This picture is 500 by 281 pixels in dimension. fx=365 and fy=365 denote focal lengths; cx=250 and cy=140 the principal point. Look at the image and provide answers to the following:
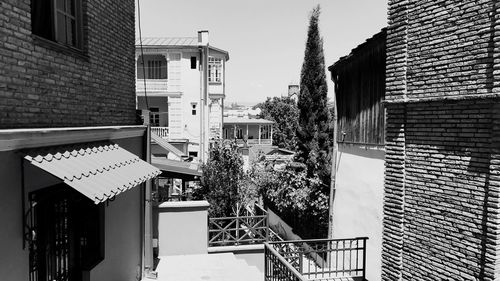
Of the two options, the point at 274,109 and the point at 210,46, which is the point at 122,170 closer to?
the point at 210,46

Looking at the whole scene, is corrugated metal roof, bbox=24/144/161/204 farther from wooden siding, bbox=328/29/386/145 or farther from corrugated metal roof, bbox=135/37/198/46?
corrugated metal roof, bbox=135/37/198/46

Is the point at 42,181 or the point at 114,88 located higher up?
the point at 114,88

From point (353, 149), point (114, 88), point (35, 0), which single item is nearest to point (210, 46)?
point (353, 149)

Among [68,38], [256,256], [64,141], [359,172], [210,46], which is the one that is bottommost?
[256,256]

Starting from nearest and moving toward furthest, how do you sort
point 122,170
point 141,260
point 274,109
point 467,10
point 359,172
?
point 122,170 → point 467,10 → point 141,260 → point 359,172 → point 274,109

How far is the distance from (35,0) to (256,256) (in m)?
8.89

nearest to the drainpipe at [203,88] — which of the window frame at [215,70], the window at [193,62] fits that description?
the window at [193,62]

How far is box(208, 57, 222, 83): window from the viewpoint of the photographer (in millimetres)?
Result: 26594

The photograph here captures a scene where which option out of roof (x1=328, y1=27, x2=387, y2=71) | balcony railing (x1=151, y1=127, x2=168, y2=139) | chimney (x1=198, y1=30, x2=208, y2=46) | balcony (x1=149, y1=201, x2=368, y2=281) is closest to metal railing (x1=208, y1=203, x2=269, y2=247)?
balcony (x1=149, y1=201, x2=368, y2=281)

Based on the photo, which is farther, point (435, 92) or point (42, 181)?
point (435, 92)

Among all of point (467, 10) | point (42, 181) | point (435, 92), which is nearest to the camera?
point (42, 181)

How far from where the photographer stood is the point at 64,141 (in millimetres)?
4332

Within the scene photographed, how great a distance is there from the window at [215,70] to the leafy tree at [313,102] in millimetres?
9357

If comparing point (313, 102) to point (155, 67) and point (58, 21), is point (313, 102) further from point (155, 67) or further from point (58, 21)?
point (58, 21)
